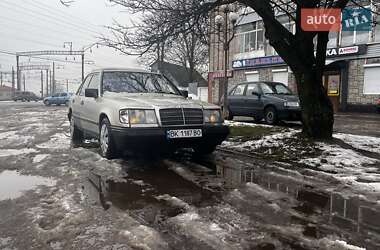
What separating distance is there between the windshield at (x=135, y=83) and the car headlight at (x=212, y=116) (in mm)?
1422

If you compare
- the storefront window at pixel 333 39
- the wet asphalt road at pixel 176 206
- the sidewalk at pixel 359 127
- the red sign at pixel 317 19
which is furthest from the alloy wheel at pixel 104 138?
the storefront window at pixel 333 39

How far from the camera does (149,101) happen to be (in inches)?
256

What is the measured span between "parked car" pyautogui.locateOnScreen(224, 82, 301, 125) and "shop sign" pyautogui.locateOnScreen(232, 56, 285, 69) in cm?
1299

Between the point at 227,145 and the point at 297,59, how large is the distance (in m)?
2.40

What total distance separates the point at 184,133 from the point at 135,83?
2.06 metres

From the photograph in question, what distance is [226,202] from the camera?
4402 millimetres

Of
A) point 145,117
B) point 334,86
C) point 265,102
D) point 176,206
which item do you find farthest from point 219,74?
point 176,206

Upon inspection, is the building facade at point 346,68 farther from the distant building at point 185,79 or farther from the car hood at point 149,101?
the car hood at point 149,101

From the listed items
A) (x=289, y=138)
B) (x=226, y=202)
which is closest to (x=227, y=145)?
(x=289, y=138)

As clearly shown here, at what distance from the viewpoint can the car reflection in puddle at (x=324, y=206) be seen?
3.53 meters

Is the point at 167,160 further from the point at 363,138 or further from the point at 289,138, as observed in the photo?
the point at 363,138

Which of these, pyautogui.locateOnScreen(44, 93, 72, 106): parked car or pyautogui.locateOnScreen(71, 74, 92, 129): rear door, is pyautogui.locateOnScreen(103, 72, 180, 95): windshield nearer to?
pyautogui.locateOnScreen(71, 74, 92, 129): rear door

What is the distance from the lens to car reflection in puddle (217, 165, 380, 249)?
3.53 meters

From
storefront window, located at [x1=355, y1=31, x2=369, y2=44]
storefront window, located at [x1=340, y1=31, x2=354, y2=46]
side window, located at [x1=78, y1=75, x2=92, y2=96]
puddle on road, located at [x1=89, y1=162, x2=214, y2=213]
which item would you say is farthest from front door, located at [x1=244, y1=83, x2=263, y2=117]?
storefront window, located at [x1=340, y1=31, x2=354, y2=46]
